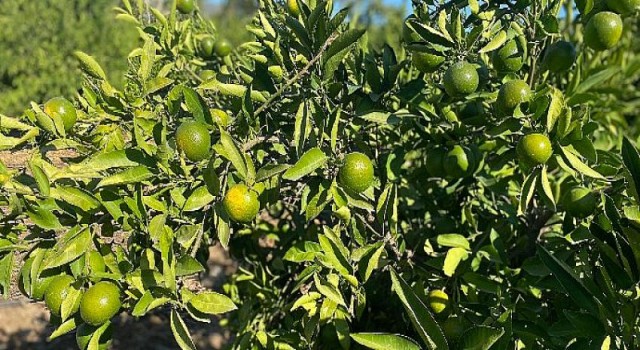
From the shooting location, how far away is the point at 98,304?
94 cm

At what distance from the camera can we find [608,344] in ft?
2.63

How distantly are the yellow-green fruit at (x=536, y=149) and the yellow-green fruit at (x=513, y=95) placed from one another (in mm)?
70

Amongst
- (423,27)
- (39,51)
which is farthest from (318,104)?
(39,51)

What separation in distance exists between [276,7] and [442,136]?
17.8 inches

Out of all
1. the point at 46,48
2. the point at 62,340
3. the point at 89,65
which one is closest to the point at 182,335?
the point at 89,65

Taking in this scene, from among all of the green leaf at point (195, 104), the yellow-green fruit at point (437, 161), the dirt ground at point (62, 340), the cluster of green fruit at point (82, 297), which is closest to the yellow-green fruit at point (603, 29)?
the yellow-green fruit at point (437, 161)

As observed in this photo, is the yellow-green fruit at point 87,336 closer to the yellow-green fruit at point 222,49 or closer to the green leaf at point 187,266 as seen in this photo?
the green leaf at point 187,266

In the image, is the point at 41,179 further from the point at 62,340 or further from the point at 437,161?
the point at 62,340

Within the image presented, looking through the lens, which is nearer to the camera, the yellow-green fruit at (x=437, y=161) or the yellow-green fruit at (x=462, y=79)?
the yellow-green fruit at (x=462, y=79)

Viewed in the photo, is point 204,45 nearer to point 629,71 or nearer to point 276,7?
point 276,7

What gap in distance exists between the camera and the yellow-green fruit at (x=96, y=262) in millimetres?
998

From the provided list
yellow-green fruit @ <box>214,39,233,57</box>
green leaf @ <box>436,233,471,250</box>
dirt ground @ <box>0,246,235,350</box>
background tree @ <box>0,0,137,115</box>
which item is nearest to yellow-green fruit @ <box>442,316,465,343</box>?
green leaf @ <box>436,233,471,250</box>

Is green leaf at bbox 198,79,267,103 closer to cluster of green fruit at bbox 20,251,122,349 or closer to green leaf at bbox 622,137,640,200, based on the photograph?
cluster of green fruit at bbox 20,251,122,349

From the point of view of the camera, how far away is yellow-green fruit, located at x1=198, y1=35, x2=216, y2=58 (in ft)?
5.64
